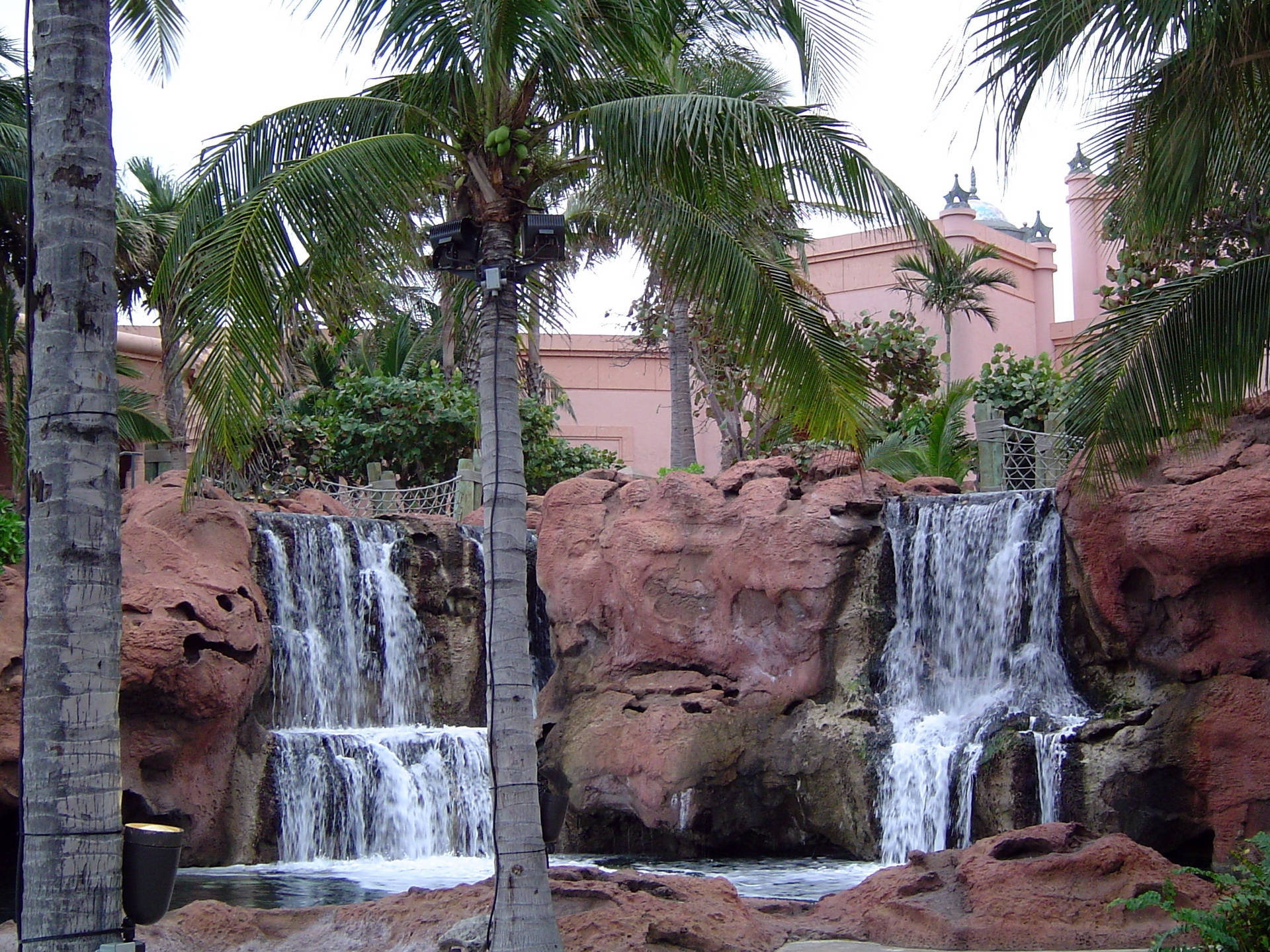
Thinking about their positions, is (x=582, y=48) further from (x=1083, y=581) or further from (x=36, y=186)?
(x=1083, y=581)

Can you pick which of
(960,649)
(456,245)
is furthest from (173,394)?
(456,245)

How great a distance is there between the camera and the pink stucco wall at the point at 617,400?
3167 centimetres

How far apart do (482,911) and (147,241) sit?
43.5 feet

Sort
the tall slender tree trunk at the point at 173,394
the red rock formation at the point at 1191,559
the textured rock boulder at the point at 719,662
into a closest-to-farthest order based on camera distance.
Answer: the tall slender tree trunk at the point at 173,394 → the red rock formation at the point at 1191,559 → the textured rock boulder at the point at 719,662

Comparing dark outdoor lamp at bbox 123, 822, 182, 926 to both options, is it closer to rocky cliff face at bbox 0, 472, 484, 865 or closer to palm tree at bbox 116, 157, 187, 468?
rocky cliff face at bbox 0, 472, 484, 865

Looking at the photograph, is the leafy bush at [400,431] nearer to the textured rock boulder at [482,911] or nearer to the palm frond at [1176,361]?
the textured rock boulder at [482,911]

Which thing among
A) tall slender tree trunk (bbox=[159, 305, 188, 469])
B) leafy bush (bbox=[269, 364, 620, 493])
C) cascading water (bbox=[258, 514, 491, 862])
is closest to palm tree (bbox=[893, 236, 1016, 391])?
leafy bush (bbox=[269, 364, 620, 493])

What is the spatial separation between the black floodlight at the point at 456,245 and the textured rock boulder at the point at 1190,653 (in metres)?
6.13

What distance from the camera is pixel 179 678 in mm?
12781

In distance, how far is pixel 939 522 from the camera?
1453 cm

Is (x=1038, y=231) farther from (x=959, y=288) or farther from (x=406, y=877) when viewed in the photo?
(x=406, y=877)

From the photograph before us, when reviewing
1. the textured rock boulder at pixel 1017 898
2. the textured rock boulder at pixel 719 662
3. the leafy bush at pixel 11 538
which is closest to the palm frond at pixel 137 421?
the leafy bush at pixel 11 538

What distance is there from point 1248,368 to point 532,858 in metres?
4.87

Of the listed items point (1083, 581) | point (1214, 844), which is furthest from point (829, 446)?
point (1214, 844)
